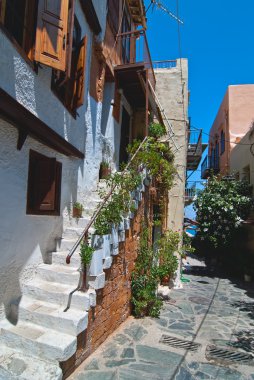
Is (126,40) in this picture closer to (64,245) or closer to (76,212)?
(76,212)

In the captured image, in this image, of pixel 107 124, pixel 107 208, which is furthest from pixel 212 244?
pixel 107 208

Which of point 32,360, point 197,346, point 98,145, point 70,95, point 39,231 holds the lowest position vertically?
point 197,346

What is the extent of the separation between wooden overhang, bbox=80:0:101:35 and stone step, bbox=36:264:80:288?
19.8ft

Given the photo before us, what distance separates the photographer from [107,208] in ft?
20.4

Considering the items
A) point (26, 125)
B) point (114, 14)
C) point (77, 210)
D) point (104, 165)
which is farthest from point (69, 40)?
point (114, 14)

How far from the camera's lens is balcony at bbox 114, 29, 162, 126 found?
972 cm

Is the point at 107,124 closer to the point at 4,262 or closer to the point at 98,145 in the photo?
the point at 98,145

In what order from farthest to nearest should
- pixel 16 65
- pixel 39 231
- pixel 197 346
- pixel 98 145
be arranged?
1. pixel 98 145
2. pixel 197 346
3. pixel 39 231
4. pixel 16 65

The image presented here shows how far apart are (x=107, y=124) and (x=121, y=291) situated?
217 inches

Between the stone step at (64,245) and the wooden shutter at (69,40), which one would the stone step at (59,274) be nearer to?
the stone step at (64,245)

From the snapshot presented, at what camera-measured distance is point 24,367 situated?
3963mm

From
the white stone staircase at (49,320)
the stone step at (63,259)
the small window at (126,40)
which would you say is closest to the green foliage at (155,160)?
the white stone staircase at (49,320)

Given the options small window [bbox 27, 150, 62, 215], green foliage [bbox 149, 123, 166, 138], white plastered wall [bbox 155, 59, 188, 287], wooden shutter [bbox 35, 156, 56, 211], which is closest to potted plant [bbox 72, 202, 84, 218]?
small window [bbox 27, 150, 62, 215]

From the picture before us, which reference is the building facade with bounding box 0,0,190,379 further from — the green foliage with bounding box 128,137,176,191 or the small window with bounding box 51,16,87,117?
the green foliage with bounding box 128,137,176,191
